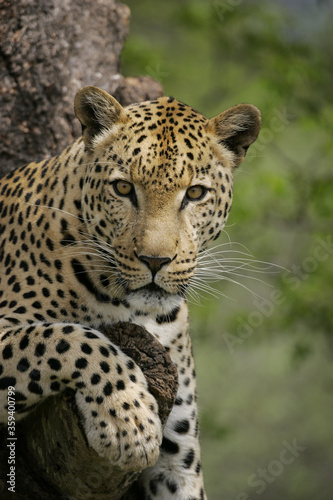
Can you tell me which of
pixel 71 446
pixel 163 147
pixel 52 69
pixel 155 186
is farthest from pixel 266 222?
pixel 71 446

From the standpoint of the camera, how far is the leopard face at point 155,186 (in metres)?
5.50

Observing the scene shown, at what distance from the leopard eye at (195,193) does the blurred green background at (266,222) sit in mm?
6116

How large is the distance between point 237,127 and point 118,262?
5.20 ft

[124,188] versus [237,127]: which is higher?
[237,127]

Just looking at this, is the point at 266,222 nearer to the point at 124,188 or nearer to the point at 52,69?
the point at 52,69

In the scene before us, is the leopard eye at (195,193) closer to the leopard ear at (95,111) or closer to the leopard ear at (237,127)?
the leopard ear at (237,127)

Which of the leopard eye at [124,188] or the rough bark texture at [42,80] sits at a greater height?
the rough bark texture at [42,80]

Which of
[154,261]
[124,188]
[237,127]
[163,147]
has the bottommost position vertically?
Result: [154,261]

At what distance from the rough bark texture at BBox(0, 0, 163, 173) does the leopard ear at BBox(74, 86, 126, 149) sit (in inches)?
91.6

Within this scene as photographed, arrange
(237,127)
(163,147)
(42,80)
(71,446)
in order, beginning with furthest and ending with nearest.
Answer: (42,80) → (237,127) → (163,147) → (71,446)

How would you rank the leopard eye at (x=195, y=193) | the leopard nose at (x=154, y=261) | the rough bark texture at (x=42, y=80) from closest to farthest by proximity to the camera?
the leopard nose at (x=154, y=261), the leopard eye at (x=195, y=193), the rough bark texture at (x=42, y=80)

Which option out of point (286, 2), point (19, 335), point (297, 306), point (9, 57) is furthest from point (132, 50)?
point (19, 335)

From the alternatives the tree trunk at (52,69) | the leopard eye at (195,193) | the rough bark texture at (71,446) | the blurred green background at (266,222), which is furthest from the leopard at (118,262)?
the blurred green background at (266,222)

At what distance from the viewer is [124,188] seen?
225 inches
